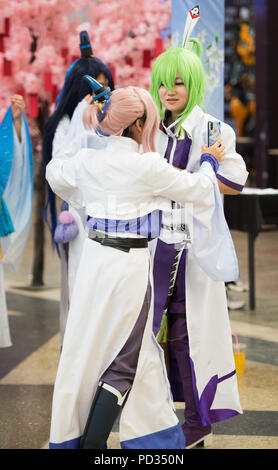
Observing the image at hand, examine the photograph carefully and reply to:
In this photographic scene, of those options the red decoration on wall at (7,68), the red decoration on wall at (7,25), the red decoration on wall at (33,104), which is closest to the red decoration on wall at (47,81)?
the red decoration on wall at (33,104)

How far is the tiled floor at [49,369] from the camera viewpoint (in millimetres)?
3600

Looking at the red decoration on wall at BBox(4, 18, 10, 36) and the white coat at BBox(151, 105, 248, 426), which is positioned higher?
the red decoration on wall at BBox(4, 18, 10, 36)

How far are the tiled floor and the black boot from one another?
594 millimetres

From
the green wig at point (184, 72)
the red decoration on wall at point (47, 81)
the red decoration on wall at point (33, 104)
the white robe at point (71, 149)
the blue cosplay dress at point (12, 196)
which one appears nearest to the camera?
the green wig at point (184, 72)

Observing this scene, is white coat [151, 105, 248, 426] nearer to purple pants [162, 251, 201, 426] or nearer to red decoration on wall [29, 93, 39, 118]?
purple pants [162, 251, 201, 426]

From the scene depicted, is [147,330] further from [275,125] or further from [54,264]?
[275,125]

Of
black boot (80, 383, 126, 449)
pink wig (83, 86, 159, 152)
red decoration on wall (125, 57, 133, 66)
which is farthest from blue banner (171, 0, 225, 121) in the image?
red decoration on wall (125, 57, 133, 66)

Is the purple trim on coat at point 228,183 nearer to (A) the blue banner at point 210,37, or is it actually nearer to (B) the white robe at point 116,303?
(B) the white robe at point 116,303

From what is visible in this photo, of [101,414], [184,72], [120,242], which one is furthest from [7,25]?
[101,414]

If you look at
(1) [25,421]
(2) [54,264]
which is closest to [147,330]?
(1) [25,421]

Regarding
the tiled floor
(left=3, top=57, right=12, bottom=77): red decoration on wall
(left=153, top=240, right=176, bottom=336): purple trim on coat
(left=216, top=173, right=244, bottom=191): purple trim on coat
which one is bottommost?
the tiled floor

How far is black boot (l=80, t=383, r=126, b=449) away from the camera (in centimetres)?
282

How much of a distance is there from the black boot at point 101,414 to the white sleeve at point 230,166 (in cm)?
104

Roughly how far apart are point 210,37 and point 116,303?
1842mm
